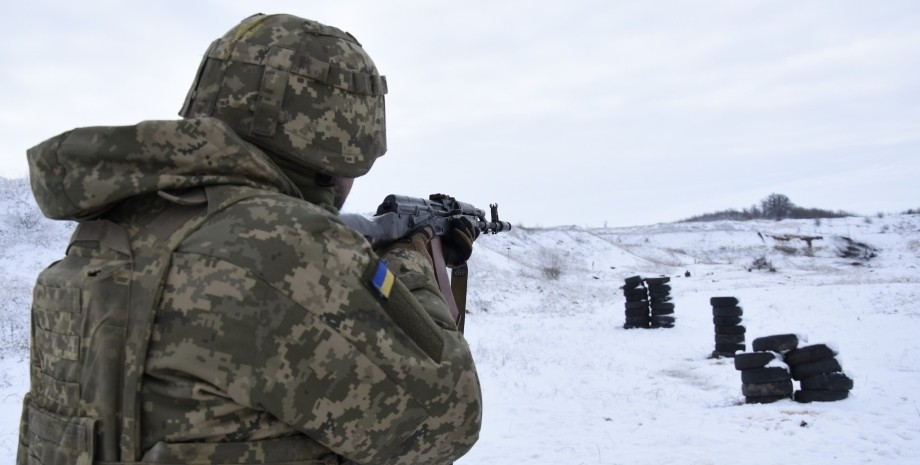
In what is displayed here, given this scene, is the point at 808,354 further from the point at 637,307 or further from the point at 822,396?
the point at 637,307

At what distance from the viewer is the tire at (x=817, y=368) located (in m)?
8.32

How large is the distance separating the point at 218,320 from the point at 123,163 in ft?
1.37

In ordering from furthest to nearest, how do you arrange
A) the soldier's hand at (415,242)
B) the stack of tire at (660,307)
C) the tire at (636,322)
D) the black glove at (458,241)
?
1. the tire at (636,322)
2. the stack of tire at (660,307)
3. the black glove at (458,241)
4. the soldier's hand at (415,242)

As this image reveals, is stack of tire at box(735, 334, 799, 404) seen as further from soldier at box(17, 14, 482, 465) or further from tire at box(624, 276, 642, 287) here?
tire at box(624, 276, 642, 287)

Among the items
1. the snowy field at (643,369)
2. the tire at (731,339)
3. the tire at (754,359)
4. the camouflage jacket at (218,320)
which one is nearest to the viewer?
the camouflage jacket at (218,320)

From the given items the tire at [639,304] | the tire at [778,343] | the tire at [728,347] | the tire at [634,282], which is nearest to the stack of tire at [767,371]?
the tire at [778,343]

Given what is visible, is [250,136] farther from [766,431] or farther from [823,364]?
[823,364]

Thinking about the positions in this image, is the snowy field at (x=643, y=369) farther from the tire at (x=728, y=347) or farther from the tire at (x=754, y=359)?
the tire at (x=754, y=359)

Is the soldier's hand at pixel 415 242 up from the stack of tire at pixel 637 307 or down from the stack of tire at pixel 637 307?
up

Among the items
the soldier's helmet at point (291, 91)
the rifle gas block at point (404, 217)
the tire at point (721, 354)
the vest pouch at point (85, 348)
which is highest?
the soldier's helmet at point (291, 91)

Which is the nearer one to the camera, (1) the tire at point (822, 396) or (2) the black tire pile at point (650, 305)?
(1) the tire at point (822, 396)

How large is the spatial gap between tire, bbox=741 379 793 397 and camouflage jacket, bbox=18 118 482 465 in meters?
8.16

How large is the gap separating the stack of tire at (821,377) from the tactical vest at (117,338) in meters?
8.42

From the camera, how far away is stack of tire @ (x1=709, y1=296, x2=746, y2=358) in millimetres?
12633
